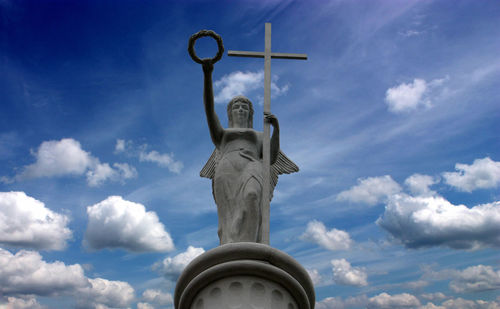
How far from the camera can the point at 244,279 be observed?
5672 mm

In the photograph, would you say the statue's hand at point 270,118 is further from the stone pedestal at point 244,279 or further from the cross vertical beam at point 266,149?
the stone pedestal at point 244,279

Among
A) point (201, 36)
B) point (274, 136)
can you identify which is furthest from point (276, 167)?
point (201, 36)

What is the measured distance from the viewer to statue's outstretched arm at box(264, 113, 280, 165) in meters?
7.58

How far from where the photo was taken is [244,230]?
7.11 m

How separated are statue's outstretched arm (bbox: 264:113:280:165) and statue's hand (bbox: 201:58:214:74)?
1.19 m

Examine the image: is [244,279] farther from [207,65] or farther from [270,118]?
[207,65]

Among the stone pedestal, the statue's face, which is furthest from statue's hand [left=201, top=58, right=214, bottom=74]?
the stone pedestal

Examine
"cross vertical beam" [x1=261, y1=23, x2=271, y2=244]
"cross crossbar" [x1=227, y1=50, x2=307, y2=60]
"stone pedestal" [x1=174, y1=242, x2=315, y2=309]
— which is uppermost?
"cross crossbar" [x1=227, y1=50, x2=307, y2=60]

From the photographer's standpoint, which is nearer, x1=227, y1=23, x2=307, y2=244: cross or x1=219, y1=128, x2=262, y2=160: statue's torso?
x1=227, y1=23, x2=307, y2=244: cross

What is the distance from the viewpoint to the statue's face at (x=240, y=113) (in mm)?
8625

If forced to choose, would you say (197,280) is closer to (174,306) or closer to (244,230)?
(174,306)

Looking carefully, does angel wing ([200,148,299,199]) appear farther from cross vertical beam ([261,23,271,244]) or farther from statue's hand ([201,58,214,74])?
statue's hand ([201,58,214,74])

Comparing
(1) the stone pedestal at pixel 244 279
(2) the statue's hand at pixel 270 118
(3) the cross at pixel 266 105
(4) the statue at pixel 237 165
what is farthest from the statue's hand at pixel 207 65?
(1) the stone pedestal at pixel 244 279

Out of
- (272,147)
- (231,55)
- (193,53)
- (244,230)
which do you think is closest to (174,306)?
(244,230)
